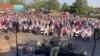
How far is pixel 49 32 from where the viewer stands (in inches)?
964

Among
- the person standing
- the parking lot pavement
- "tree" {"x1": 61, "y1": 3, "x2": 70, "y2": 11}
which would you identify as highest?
the person standing

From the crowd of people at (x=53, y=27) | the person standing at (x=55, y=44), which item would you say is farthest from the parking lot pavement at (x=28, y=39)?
the person standing at (x=55, y=44)

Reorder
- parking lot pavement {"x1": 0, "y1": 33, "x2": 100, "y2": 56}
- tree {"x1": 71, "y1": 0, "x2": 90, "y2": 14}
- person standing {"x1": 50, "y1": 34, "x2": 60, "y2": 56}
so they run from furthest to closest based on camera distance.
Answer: tree {"x1": 71, "y1": 0, "x2": 90, "y2": 14} < parking lot pavement {"x1": 0, "y1": 33, "x2": 100, "y2": 56} < person standing {"x1": 50, "y1": 34, "x2": 60, "y2": 56}

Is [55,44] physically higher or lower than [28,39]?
higher

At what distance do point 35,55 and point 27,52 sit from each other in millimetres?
463

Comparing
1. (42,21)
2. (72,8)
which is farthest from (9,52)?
(72,8)

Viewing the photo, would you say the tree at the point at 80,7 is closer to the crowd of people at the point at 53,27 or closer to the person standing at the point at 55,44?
the crowd of people at the point at 53,27

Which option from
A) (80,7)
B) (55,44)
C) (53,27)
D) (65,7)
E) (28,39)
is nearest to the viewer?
(55,44)

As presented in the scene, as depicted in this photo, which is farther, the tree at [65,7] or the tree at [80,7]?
the tree at [65,7]

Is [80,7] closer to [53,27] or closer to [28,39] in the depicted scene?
[53,27]

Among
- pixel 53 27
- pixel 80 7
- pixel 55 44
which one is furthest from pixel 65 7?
pixel 55 44

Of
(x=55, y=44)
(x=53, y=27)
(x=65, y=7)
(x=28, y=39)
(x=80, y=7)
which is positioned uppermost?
(x=55, y=44)

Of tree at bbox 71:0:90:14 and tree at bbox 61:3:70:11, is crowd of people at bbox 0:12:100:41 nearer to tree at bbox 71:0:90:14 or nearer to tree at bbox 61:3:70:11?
tree at bbox 71:0:90:14

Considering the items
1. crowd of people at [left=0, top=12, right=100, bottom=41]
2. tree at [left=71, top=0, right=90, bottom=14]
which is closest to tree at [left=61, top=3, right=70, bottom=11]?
tree at [left=71, top=0, right=90, bottom=14]
